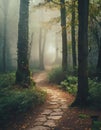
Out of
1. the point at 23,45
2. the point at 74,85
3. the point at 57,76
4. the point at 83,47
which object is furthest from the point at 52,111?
the point at 57,76

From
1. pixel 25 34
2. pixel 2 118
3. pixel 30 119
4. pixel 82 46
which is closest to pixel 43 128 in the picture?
pixel 30 119

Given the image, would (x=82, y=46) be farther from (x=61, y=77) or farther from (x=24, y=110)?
(x=61, y=77)

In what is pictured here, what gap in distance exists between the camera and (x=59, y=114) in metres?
10.1

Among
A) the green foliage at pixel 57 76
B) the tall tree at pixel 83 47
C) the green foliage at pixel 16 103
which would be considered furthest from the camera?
the green foliage at pixel 57 76

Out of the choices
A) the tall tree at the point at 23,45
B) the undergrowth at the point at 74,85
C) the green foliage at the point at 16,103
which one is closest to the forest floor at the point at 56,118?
the green foliage at the point at 16,103

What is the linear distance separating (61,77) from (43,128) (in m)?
9.62

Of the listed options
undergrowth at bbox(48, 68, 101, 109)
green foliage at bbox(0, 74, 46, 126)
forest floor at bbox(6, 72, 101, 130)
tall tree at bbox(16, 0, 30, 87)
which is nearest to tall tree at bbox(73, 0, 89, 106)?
undergrowth at bbox(48, 68, 101, 109)

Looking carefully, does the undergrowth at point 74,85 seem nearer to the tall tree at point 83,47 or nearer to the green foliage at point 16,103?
the tall tree at point 83,47

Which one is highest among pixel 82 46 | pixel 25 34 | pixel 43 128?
pixel 25 34

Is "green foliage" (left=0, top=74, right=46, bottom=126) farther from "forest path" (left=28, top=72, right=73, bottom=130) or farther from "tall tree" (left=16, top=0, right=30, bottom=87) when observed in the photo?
"tall tree" (left=16, top=0, right=30, bottom=87)

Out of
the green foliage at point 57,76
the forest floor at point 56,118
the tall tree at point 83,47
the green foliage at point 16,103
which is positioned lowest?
the forest floor at point 56,118

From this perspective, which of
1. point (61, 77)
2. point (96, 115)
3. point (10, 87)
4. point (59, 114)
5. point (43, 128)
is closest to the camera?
point (43, 128)

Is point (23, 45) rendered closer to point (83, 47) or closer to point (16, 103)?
point (16, 103)

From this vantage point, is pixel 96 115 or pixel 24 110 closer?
pixel 96 115
